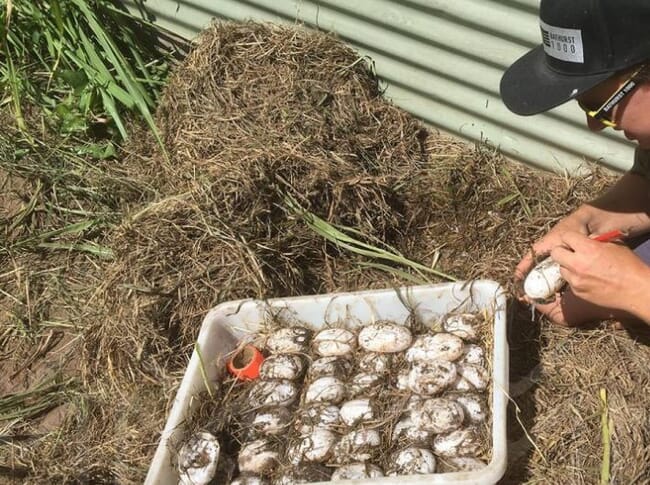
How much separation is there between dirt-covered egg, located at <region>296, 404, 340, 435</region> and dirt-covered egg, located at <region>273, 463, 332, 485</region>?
0.11 m

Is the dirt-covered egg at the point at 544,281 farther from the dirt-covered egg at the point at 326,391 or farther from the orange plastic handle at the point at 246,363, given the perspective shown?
the orange plastic handle at the point at 246,363

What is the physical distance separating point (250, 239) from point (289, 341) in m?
0.39

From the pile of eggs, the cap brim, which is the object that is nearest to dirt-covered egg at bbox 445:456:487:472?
the pile of eggs

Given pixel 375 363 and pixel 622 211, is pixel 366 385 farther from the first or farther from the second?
pixel 622 211

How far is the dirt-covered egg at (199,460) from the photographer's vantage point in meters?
2.05

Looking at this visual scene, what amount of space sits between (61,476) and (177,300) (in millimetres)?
623

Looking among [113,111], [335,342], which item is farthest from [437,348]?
[113,111]

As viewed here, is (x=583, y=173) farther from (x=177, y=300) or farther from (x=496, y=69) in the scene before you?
(x=177, y=300)

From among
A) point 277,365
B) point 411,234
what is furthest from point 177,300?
point 411,234

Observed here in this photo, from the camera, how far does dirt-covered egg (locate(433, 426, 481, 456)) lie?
1.98 meters

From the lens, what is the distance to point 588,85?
63.7 inches

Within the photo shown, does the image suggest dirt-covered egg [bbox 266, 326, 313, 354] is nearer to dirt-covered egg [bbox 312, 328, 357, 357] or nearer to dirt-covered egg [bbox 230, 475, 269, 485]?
dirt-covered egg [bbox 312, 328, 357, 357]

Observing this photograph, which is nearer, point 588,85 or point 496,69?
point 588,85

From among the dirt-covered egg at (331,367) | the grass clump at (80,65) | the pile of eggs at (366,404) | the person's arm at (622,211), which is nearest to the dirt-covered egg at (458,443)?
the pile of eggs at (366,404)
